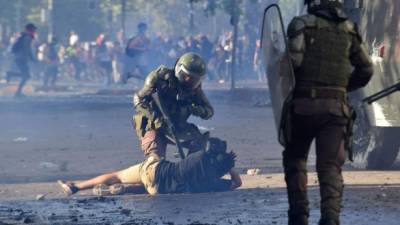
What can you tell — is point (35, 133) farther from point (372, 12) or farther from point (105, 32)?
point (105, 32)

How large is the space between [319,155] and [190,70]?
3746mm

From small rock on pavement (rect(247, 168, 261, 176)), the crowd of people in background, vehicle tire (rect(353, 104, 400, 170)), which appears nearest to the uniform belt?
small rock on pavement (rect(247, 168, 261, 176))

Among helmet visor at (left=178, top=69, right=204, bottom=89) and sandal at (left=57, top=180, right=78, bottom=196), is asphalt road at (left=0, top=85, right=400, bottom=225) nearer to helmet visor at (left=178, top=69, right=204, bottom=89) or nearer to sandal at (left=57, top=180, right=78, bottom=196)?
sandal at (left=57, top=180, right=78, bottom=196)

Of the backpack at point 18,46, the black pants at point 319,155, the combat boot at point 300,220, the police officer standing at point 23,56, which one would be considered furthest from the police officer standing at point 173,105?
the backpack at point 18,46

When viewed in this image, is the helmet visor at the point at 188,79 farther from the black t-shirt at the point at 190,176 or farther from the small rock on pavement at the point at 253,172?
the small rock on pavement at the point at 253,172

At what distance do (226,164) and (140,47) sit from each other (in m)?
24.1

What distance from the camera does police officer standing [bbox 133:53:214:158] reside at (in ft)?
37.6

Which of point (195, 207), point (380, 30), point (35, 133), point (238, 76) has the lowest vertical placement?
point (238, 76)

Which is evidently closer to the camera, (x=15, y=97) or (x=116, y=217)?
(x=116, y=217)

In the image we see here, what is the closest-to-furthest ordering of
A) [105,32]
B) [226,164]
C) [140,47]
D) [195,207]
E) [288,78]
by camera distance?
[288,78], [195,207], [226,164], [140,47], [105,32]

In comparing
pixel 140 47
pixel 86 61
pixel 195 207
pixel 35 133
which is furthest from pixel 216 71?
pixel 195 207

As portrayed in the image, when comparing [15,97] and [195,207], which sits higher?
[195,207]

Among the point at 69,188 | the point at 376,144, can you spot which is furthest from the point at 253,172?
the point at 69,188

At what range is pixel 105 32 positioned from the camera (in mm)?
58656
